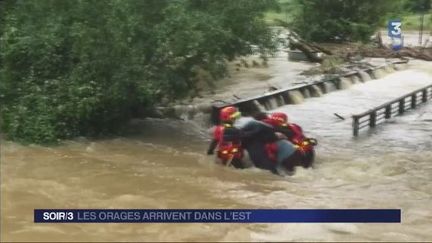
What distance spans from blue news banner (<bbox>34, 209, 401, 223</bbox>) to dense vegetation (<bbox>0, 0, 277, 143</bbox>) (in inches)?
166

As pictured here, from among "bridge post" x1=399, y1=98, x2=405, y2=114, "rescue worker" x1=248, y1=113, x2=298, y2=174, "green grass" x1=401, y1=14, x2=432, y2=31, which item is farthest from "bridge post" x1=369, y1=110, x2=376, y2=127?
"green grass" x1=401, y1=14, x2=432, y2=31

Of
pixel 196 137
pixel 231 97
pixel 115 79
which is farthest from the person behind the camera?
pixel 231 97

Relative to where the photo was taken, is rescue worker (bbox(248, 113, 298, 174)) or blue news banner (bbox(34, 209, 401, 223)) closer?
blue news banner (bbox(34, 209, 401, 223))

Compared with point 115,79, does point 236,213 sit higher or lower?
lower

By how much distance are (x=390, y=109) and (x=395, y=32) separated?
48.6 feet

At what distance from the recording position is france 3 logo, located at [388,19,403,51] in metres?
31.2

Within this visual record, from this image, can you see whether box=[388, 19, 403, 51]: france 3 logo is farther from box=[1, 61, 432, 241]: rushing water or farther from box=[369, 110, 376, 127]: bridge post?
box=[1, 61, 432, 241]: rushing water

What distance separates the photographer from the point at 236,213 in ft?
26.2

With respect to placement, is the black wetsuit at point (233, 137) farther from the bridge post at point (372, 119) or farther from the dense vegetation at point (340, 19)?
the dense vegetation at point (340, 19)

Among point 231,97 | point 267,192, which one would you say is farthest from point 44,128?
point 231,97

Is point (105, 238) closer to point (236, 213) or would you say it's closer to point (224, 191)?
point (236, 213)

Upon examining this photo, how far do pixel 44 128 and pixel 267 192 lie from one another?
173 inches

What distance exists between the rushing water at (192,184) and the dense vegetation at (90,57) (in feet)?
1.89

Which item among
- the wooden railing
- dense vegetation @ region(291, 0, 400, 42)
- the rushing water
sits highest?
dense vegetation @ region(291, 0, 400, 42)
